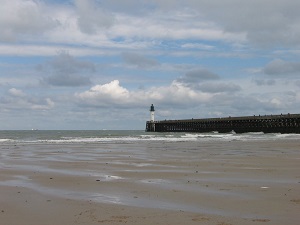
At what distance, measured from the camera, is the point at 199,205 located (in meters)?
7.05

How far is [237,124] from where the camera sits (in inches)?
2795

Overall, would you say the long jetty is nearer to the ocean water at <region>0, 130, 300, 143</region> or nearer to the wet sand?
the ocean water at <region>0, 130, 300, 143</region>

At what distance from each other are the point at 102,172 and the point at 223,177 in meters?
3.74

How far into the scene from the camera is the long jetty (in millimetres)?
60781

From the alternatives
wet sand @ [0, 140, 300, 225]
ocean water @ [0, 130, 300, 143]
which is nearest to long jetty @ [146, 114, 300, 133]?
ocean water @ [0, 130, 300, 143]

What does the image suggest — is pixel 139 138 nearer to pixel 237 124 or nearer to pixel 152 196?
pixel 237 124

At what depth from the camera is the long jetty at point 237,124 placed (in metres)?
60.8

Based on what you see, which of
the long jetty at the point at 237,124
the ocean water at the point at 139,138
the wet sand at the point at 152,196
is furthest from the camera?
the long jetty at the point at 237,124

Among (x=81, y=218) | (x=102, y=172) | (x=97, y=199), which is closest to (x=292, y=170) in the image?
(x=102, y=172)

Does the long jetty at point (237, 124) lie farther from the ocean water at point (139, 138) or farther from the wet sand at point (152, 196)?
the wet sand at point (152, 196)

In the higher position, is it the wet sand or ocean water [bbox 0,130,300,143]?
ocean water [bbox 0,130,300,143]

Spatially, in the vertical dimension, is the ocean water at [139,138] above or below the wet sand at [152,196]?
above

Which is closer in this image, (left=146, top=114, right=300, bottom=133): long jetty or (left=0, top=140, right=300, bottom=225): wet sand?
(left=0, top=140, right=300, bottom=225): wet sand

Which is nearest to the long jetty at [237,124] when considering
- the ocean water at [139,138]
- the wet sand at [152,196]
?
the ocean water at [139,138]
